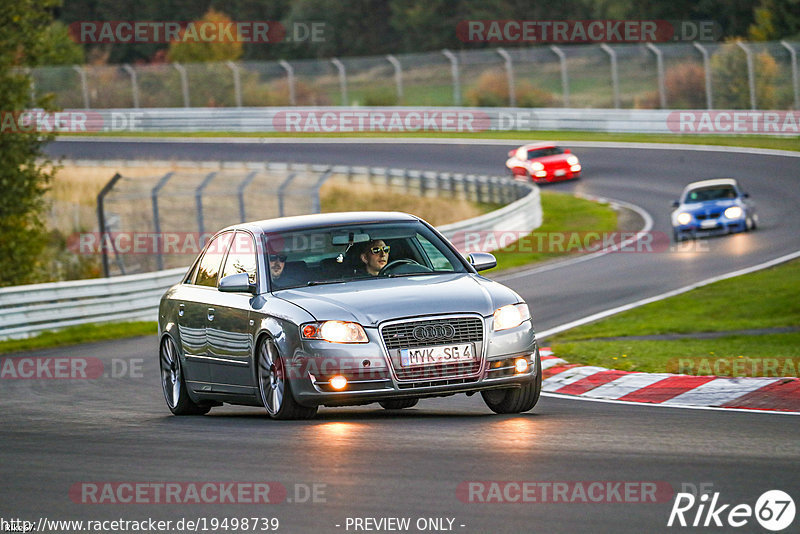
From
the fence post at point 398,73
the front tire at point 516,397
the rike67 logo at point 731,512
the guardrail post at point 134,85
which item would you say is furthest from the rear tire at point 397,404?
the guardrail post at point 134,85

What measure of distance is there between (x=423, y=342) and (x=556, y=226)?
24.6 metres

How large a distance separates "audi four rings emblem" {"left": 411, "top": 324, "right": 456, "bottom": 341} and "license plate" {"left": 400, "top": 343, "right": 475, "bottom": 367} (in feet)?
0.22

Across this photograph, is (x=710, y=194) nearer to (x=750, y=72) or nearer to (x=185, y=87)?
(x=750, y=72)

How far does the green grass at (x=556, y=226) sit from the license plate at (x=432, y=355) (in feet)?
56.3

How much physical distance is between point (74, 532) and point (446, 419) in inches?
144

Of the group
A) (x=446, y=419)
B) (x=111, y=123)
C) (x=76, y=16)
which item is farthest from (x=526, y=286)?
(x=76, y=16)

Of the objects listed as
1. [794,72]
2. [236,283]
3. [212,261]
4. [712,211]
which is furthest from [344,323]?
[794,72]

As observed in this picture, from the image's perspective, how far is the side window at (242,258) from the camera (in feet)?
33.8

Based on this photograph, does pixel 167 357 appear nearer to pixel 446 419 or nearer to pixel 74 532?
pixel 446 419

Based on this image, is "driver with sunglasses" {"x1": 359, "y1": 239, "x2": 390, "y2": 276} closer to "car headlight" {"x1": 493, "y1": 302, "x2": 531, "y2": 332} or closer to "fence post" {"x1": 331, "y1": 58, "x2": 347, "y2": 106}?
"car headlight" {"x1": 493, "y1": 302, "x2": 531, "y2": 332}

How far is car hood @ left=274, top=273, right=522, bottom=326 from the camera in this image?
911 cm

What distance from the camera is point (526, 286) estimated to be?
23.5 m

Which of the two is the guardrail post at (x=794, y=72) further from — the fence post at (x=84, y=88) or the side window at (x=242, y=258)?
the side window at (x=242, y=258)

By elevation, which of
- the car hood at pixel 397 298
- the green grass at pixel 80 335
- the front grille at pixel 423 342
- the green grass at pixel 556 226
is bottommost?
the green grass at pixel 556 226
